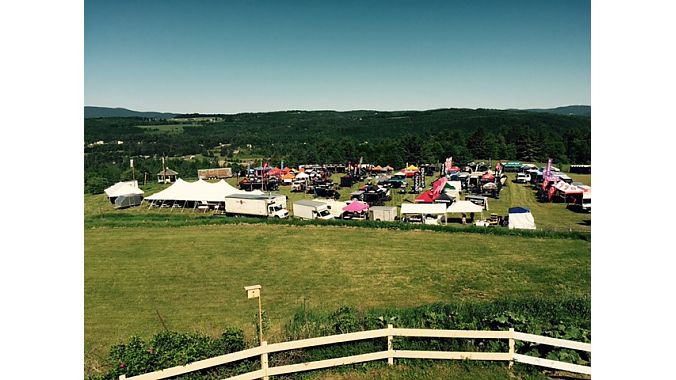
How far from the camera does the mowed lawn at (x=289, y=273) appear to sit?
841 centimetres

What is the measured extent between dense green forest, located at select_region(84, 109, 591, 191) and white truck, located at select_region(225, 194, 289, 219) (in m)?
5.82

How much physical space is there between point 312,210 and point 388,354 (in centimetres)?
1447

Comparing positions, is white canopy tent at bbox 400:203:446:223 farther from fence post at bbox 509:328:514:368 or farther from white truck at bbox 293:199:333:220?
fence post at bbox 509:328:514:368

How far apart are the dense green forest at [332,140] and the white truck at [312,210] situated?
7874 mm

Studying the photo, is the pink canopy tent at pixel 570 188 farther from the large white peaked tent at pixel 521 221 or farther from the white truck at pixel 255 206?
the white truck at pixel 255 206

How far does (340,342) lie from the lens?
4508 mm

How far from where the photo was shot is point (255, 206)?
1941cm

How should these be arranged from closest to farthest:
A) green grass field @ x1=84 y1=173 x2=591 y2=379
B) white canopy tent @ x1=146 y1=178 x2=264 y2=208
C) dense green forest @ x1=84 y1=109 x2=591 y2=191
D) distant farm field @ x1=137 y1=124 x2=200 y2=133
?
green grass field @ x1=84 y1=173 x2=591 y2=379, white canopy tent @ x1=146 y1=178 x2=264 y2=208, dense green forest @ x1=84 y1=109 x2=591 y2=191, distant farm field @ x1=137 y1=124 x2=200 y2=133

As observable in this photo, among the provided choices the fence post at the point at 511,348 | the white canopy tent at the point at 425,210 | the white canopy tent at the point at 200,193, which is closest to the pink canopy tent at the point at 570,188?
the white canopy tent at the point at 425,210

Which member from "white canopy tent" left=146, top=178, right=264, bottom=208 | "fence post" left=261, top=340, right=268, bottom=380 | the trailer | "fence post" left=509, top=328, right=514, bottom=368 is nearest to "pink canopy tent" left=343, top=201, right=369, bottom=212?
the trailer

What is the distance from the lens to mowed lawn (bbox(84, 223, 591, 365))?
8.41 m
